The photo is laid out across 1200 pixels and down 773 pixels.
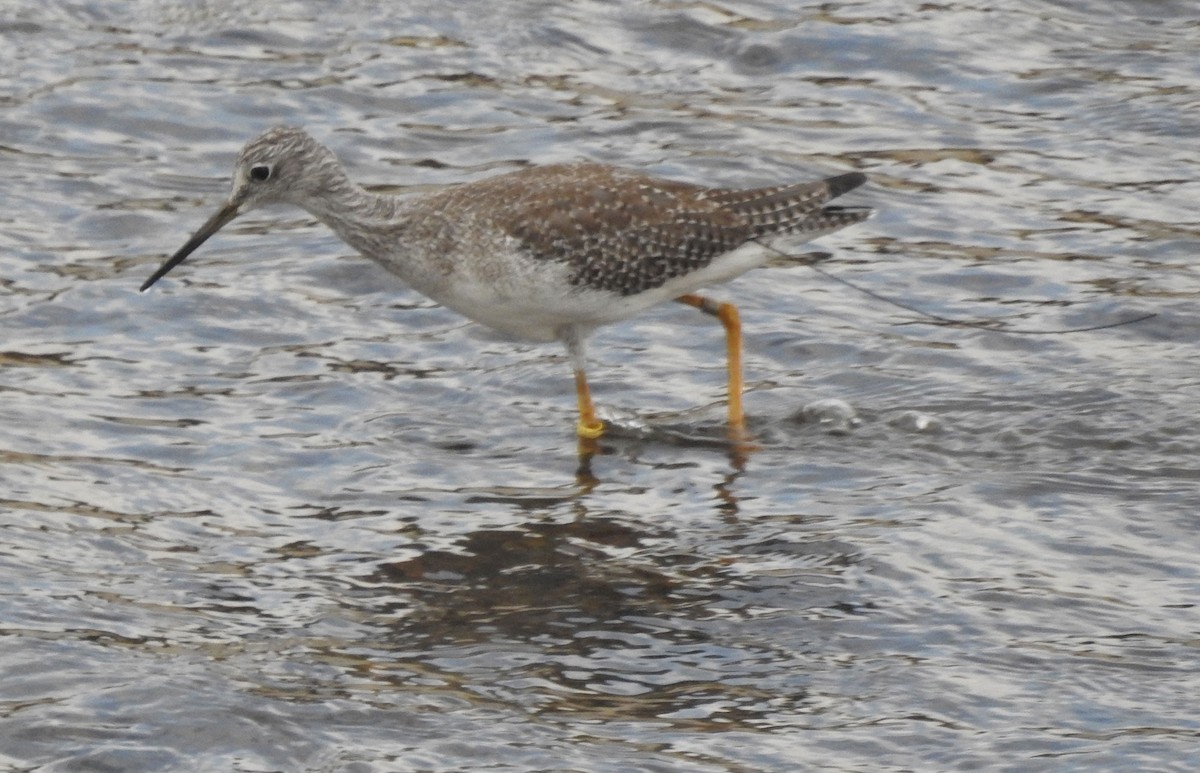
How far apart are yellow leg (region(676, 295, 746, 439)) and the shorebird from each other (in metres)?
0.01

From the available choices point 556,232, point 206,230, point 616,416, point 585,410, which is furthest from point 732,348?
point 206,230

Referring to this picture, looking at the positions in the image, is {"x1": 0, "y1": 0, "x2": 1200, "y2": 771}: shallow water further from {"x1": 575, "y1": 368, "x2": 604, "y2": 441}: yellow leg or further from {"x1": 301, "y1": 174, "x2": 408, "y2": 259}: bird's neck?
{"x1": 301, "y1": 174, "x2": 408, "y2": 259}: bird's neck

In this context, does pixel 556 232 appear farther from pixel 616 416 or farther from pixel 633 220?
pixel 616 416

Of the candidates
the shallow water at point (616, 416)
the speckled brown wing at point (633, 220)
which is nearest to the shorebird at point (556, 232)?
the speckled brown wing at point (633, 220)

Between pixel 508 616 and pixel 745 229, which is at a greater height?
pixel 745 229

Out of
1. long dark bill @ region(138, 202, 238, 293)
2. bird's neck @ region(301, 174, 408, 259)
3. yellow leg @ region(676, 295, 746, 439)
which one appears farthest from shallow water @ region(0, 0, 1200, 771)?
bird's neck @ region(301, 174, 408, 259)

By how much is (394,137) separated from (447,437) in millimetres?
4675

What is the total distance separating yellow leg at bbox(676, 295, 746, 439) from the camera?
36.7 ft

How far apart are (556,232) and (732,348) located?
148cm

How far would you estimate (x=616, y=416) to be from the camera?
11.3 meters

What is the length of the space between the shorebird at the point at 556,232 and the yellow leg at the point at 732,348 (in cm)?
1

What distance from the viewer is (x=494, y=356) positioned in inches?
483

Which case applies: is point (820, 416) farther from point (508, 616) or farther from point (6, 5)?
point (6, 5)

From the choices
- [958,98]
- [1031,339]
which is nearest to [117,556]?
[1031,339]
